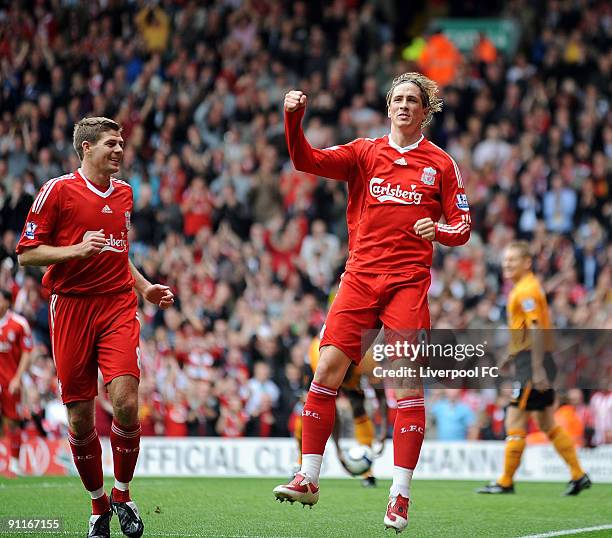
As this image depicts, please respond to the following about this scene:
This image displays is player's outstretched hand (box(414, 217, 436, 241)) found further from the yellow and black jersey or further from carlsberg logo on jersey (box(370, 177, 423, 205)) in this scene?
the yellow and black jersey

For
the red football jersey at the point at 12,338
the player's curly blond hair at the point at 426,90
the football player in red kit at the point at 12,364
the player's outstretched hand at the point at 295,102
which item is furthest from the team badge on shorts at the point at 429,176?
the red football jersey at the point at 12,338

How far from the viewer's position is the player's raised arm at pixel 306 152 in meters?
7.69

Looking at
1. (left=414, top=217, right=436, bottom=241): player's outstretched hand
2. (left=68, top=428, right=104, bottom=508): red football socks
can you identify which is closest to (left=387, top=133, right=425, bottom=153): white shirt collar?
(left=414, top=217, right=436, bottom=241): player's outstretched hand

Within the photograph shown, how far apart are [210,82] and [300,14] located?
239cm

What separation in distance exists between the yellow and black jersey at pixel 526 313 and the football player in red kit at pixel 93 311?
4981 millimetres

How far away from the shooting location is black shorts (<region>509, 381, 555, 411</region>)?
39.8 feet

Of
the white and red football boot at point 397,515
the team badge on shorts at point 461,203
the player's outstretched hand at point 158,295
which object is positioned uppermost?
the team badge on shorts at point 461,203

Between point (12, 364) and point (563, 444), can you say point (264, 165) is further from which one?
point (563, 444)

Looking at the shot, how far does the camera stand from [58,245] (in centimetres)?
799

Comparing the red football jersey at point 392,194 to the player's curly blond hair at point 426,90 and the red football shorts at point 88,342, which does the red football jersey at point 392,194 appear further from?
the red football shorts at point 88,342

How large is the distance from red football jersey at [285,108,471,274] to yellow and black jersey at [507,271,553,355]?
4034mm

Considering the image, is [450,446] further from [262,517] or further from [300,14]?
[300,14]

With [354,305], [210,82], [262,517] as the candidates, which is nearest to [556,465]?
[262,517]

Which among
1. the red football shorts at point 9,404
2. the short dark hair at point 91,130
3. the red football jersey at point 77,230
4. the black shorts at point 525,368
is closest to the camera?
the red football jersey at point 77,230
